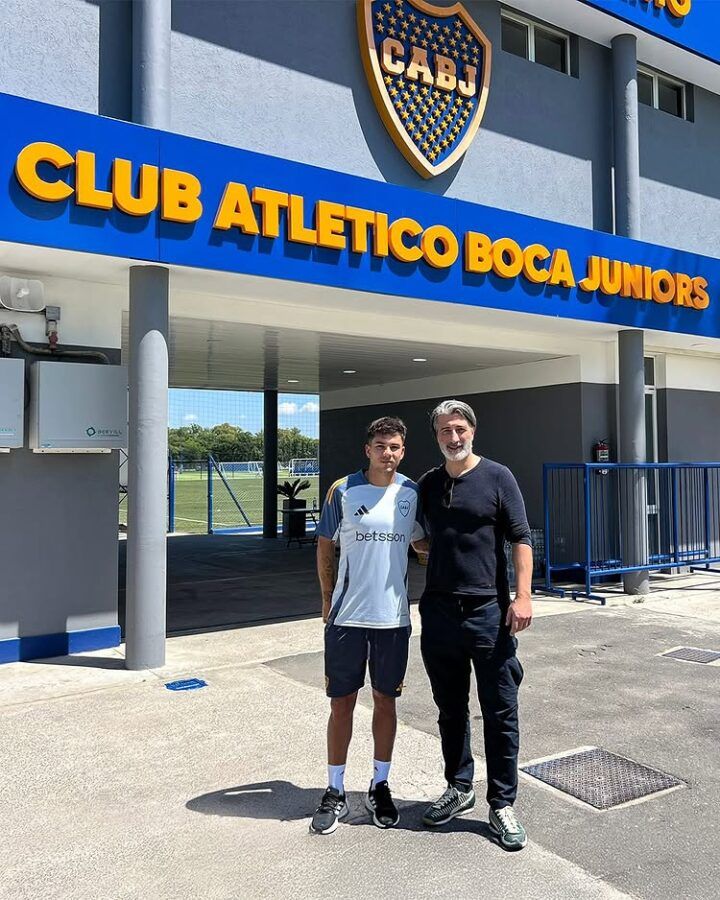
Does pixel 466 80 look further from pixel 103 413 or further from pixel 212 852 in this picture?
pixel 212 852

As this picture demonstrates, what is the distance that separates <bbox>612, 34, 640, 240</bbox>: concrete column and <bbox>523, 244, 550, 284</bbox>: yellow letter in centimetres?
182

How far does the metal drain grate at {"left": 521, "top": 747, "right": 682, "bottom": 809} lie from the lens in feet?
13.6

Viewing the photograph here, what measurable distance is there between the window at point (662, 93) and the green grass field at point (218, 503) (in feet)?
41.3

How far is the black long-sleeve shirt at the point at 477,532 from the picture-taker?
3734mm

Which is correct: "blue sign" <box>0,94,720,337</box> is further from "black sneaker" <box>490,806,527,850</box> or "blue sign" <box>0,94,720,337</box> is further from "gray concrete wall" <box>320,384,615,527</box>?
"black sneaker" <box>490,806,527,850</box>

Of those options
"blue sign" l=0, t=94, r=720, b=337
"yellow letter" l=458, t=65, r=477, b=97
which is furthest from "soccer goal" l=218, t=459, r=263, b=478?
"yellow letter" l=458, t=65, r=477, b=97

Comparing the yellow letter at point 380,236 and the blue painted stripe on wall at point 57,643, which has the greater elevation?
the yellow letter at point 380,236

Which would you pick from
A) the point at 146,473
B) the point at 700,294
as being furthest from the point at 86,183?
the point at 700,294

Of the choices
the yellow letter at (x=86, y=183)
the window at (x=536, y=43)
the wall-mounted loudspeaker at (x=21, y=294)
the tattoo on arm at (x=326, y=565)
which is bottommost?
the tattoo on arm at (x=326, y=565)

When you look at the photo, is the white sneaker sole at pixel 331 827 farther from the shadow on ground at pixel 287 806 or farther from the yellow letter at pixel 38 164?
the yellow letter at pixel 38 164

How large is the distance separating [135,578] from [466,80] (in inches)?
251

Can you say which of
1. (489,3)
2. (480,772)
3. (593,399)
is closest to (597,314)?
(593,399)

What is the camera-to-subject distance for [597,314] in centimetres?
972

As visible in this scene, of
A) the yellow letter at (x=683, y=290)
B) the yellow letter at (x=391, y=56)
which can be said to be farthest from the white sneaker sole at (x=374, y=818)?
the yellow letter at (x=683, y=290)
